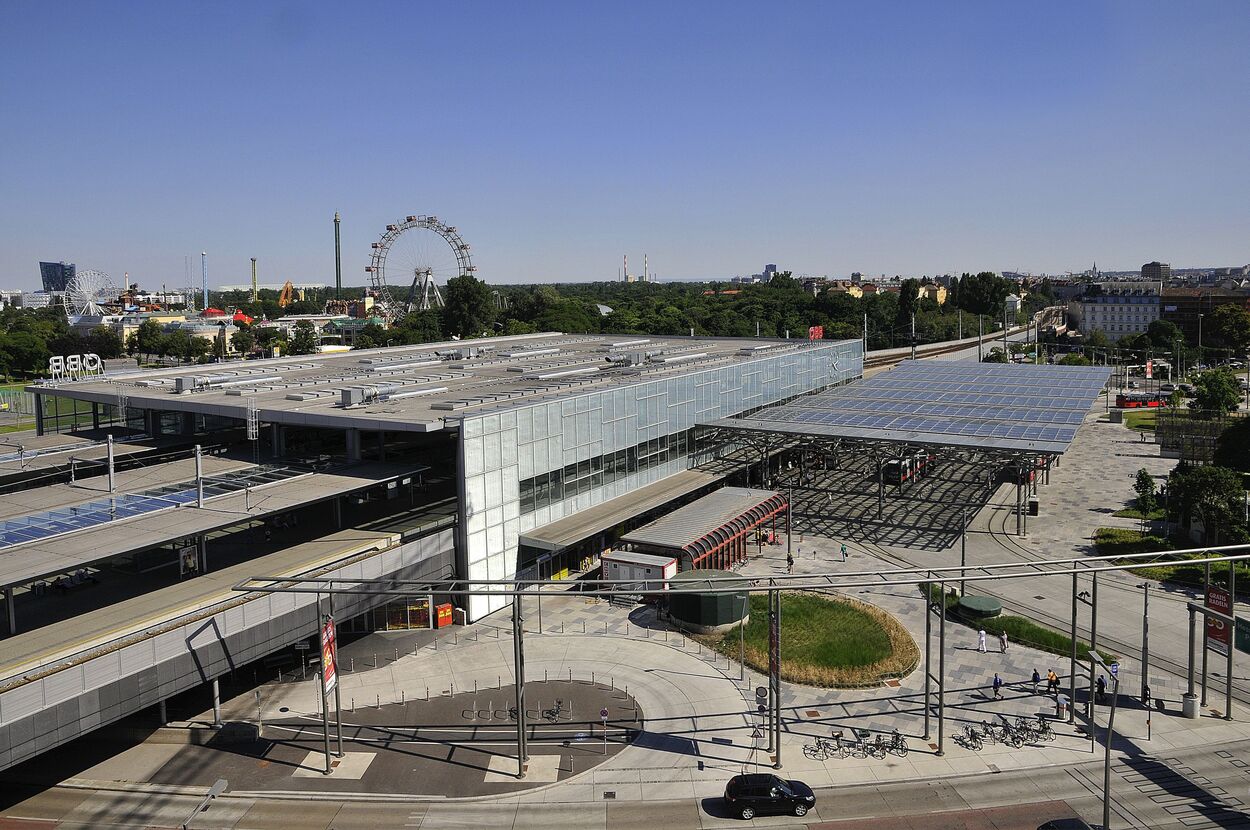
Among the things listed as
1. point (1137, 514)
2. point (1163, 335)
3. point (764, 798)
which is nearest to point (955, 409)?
point (1137, 514)

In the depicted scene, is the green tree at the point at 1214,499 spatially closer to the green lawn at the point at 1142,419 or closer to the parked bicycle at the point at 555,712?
the parked bicycle at the point at 555,712

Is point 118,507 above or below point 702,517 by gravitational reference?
above

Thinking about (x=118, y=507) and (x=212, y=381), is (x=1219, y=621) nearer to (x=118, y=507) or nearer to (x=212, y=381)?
(x=118, y=507)

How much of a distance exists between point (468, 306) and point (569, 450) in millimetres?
103752

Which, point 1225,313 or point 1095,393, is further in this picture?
point 1225,313

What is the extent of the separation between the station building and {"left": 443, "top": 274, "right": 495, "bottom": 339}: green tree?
78615 mm

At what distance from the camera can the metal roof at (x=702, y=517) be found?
48.0m

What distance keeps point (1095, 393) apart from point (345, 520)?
6191cm

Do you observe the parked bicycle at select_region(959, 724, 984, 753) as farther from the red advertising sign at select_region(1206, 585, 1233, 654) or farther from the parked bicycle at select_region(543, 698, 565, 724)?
the parked bicycle at select_region(543, 698, 565, 724)

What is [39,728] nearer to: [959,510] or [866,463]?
[959,510]

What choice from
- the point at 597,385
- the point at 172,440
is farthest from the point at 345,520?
the point at 597,385

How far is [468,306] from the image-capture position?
5861 inches

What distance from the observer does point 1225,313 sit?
525 ft

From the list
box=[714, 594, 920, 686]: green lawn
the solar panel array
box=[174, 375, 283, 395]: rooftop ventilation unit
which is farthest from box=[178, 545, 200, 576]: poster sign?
box=[714, 594, 920, 686]: green lawn
